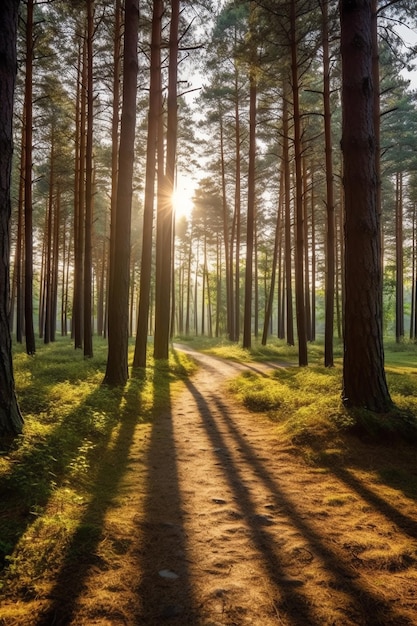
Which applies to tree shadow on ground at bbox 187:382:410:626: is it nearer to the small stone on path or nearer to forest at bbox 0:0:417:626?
forest at bbox 0:0:417:626

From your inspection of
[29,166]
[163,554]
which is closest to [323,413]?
[163,554]

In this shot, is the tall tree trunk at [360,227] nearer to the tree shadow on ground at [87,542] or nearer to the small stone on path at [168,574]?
the tree shadow on ground at [87,542]

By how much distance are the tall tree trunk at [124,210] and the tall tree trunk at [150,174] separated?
254cm

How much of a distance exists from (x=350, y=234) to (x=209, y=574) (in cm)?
511

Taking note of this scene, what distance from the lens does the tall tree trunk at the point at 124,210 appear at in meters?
8.54

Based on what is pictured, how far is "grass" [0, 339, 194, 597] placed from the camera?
Answer: 100 inches

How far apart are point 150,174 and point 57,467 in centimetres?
936

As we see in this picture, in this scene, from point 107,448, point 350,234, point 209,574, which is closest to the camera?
point 209,574

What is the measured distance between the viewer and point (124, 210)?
28.6ft

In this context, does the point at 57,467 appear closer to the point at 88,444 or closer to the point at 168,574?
the point at 88,444

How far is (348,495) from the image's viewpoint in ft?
12.2

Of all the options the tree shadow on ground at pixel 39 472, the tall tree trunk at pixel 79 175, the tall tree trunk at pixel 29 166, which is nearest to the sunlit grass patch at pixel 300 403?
the tree shadow on ground at pixel 39 472

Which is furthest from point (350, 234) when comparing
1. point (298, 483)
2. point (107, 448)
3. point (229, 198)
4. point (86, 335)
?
point (229, 198)

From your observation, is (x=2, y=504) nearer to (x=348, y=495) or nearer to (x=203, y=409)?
(x=348, y=495)
